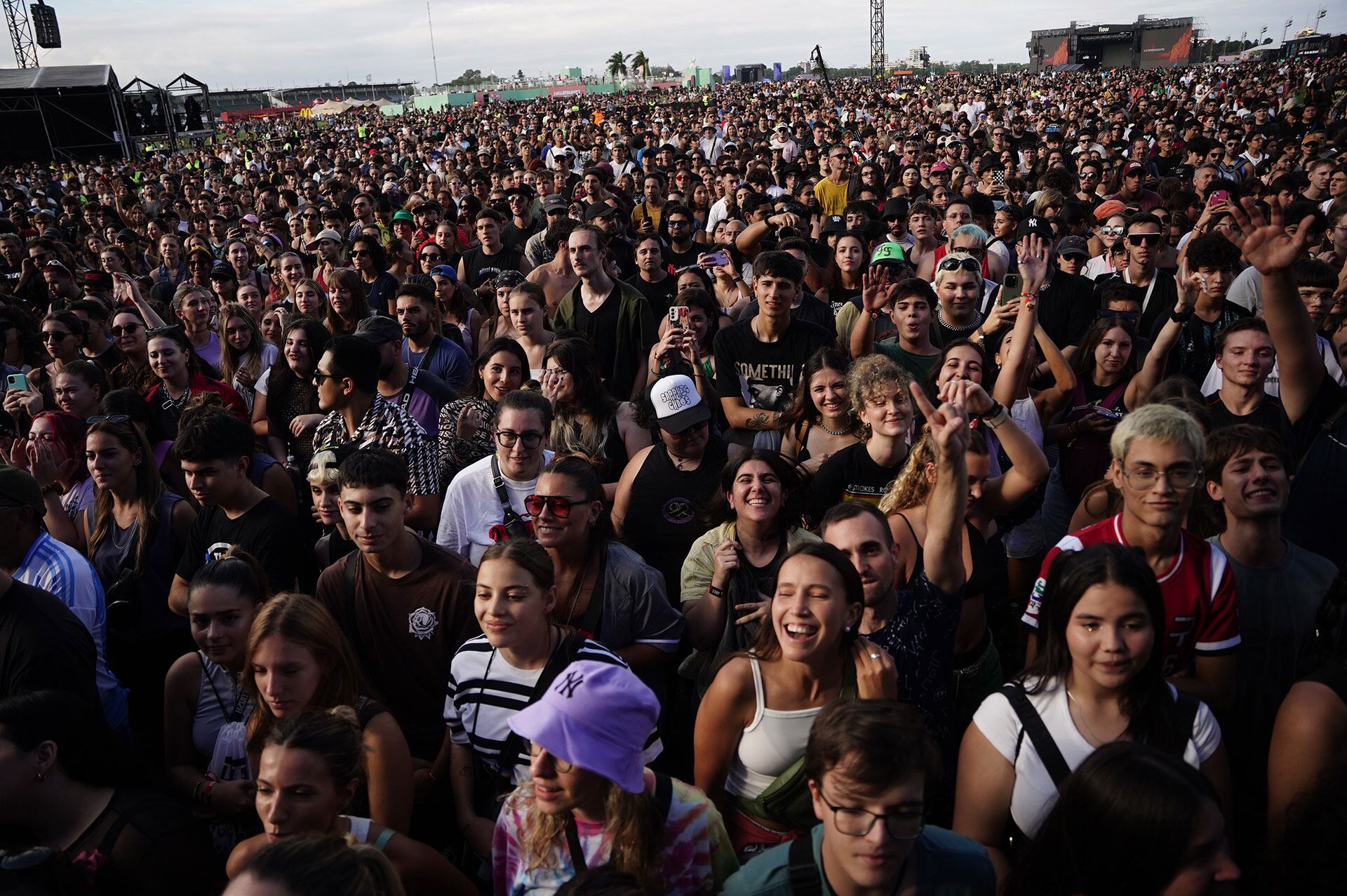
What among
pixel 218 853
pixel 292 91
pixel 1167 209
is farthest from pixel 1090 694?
pixel 292 91

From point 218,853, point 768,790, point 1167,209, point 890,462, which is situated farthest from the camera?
point 1167,209

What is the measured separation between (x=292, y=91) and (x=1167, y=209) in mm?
69132

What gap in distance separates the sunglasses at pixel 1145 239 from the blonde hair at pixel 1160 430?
3.69m

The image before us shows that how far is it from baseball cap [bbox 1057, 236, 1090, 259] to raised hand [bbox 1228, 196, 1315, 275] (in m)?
3.38

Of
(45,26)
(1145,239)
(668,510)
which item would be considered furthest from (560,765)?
(45,26)

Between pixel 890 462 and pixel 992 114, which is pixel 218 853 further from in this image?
pixel 992 114

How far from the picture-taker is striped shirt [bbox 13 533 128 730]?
129 inches

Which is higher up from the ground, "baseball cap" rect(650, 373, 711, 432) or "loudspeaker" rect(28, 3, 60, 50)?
"loudspeaker" rect(28, 3, 60, 50)

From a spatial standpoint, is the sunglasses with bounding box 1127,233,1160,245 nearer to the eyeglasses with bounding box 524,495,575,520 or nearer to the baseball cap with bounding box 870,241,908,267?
the baseball cap with bounding box 870,241,908,267

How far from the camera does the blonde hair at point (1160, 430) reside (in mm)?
2809

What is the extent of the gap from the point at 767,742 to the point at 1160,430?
1612 mm

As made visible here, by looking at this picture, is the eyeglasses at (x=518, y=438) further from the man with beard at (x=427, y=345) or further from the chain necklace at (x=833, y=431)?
the man with beard at (x=427, y=345)

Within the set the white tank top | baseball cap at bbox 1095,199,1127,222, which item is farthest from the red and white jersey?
baseball cap at bbox 1095,199,1127,222

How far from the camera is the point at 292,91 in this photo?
6450 cm
